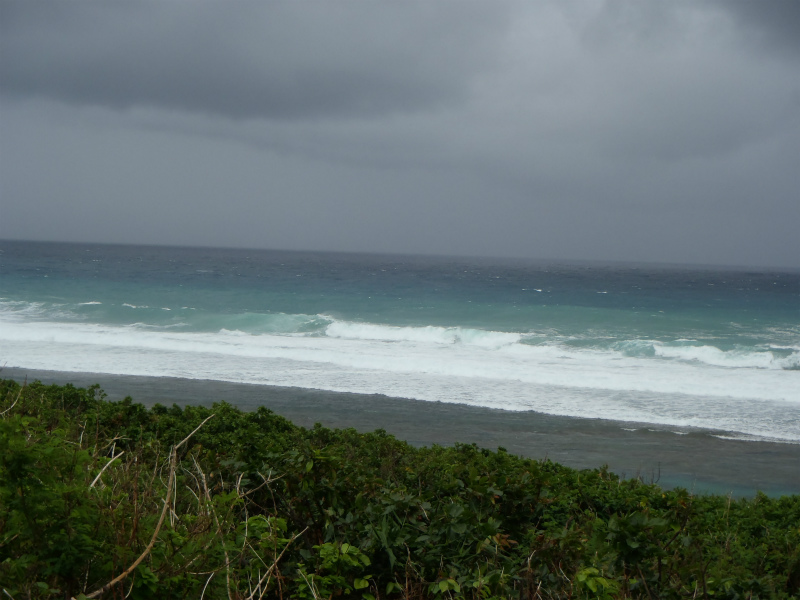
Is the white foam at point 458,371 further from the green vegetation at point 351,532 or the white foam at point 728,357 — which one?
the green vegetation at point 351,532

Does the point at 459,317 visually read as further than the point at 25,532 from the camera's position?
Yes

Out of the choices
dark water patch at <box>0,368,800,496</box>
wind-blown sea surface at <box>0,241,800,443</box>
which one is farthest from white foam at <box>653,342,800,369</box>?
dark water patch at <box>0,368,800,496</box>

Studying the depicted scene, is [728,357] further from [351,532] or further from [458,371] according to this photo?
[351,532]

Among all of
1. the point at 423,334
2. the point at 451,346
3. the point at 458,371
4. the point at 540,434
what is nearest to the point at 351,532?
the point at 540,434

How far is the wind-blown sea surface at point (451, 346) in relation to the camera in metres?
17.5

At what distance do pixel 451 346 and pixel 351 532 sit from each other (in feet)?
77.2

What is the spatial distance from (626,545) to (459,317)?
120 ft

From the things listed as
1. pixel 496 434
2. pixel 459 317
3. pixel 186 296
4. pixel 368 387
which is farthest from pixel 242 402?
pixel 186 296

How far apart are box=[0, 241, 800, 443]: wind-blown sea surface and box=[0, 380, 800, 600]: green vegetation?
1013 centimetres

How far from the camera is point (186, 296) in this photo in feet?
152

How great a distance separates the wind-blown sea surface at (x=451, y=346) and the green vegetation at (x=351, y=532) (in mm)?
10125

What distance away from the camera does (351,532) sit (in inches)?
159

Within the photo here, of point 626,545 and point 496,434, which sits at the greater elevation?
point 626,545

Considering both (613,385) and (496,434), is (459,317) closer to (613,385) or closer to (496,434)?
(613,385)
